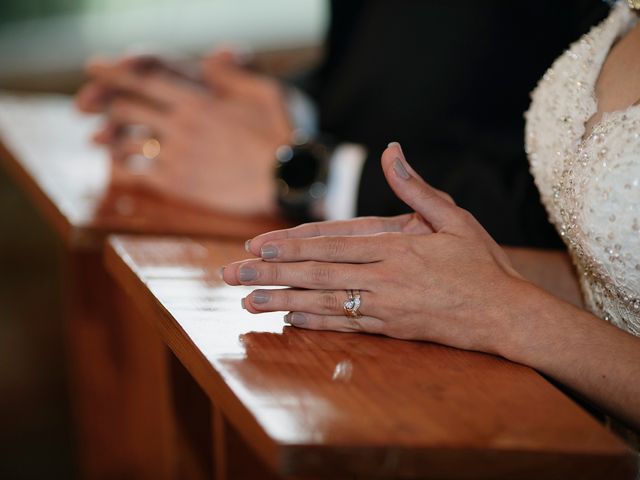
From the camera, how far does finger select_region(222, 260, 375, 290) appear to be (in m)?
0.76

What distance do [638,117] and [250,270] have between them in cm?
37

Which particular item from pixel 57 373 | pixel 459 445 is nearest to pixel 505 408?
pixel 459 445

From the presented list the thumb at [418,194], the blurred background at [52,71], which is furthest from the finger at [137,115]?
the thumb at [418,194]

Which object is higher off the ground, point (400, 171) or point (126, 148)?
point (400, 171)

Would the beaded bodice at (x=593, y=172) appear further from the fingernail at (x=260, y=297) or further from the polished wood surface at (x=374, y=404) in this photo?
the fingernail at (x=260, y=297)

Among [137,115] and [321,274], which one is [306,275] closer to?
[321,274]

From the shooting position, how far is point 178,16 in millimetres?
3885

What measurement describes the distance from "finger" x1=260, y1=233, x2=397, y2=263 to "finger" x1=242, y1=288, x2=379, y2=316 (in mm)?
28

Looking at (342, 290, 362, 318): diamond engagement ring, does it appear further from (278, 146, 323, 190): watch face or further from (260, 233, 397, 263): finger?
(278, 146, 323, 190): watch face

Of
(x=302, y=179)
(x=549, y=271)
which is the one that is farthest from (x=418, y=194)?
(x=302, y=179)

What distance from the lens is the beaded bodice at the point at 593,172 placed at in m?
0.81

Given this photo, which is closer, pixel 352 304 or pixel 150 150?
pixel 352 304

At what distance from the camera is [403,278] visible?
750 mm

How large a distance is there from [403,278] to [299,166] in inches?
30.4
